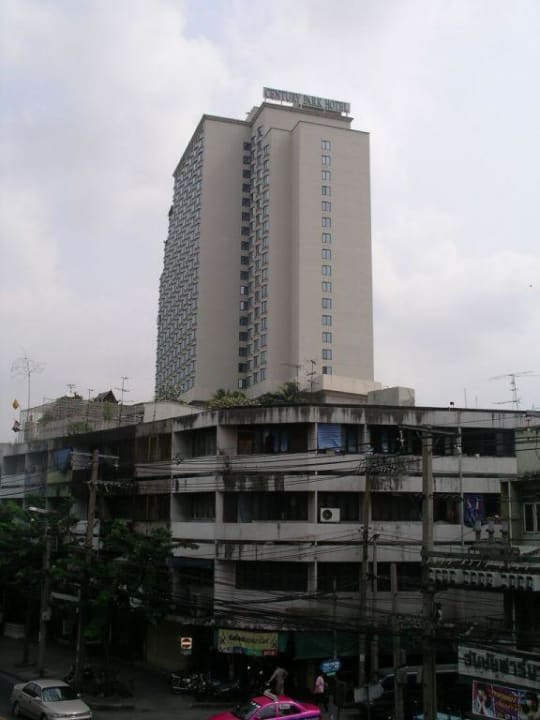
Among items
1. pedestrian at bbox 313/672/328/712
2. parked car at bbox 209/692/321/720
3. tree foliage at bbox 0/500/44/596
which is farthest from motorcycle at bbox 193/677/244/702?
tree foliage at bbox 0/500/44/596

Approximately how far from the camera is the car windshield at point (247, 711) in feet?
77.8

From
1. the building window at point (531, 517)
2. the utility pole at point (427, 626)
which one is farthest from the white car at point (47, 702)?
the building window at point (531, 517)

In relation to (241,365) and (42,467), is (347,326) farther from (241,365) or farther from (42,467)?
(42,467)

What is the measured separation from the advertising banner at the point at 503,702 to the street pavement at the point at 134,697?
6024 millimetres

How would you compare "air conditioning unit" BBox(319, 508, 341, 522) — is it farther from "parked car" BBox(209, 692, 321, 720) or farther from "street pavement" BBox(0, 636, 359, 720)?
"parked car" BBox(209, 692, 321, 720)

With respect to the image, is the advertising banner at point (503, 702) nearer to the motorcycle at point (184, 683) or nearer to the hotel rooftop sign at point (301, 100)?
the motorcycle at point (184, 683)

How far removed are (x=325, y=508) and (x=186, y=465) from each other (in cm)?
798

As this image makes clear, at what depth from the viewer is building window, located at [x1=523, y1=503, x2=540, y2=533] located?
33.0 meters

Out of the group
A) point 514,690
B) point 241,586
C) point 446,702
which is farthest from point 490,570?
point 241,586

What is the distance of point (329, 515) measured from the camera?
112 ft

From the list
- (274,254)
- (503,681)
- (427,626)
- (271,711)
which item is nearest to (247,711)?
(271,711)

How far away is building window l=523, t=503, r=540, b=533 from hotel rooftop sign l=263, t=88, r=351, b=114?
91628 mm

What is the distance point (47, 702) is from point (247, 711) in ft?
23.4

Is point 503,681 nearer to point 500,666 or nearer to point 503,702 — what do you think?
point 500,666
